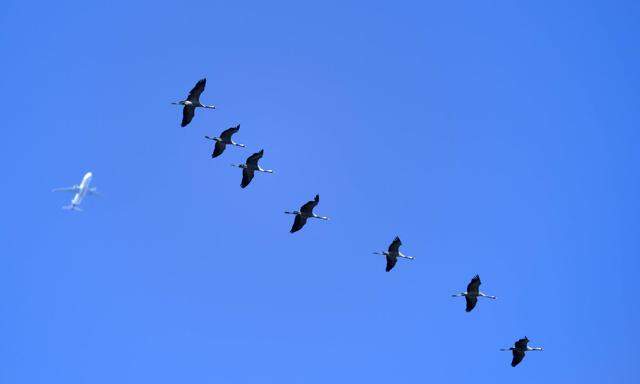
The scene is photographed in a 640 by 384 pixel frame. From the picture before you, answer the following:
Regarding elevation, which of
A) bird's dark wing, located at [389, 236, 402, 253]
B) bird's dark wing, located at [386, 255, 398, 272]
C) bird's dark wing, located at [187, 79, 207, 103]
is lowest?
bird's dark wing, located at [386, 255, 398, 272]

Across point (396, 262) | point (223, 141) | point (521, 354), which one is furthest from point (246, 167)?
point (521, 354)

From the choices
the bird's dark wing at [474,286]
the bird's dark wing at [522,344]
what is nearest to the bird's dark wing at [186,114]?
the bird's dark wing at [474,286]

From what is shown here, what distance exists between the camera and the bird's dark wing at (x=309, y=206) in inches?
3999

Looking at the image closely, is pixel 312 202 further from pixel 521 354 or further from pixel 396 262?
pixel 521 354

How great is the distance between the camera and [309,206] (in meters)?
102

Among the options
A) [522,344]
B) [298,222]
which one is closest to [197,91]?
[298,222]

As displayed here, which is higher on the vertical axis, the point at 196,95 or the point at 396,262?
the point at 196,95

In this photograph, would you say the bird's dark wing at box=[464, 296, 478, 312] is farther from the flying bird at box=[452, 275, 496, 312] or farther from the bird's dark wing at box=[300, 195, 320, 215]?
the bird's dark wing at box=[300, 195, 320, 215]

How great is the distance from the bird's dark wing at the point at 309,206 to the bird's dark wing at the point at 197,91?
1545 cm

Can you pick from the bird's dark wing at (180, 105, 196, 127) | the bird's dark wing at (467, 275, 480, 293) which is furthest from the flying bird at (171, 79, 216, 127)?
the bird's dark wing at (467, 275, 480, 293)

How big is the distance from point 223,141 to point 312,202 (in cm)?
1106

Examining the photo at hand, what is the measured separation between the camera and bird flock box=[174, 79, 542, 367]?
99438 millimetres

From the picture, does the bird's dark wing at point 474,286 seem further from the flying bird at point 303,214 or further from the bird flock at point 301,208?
the flying bird at point 303,214

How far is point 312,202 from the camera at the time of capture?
334 feet
